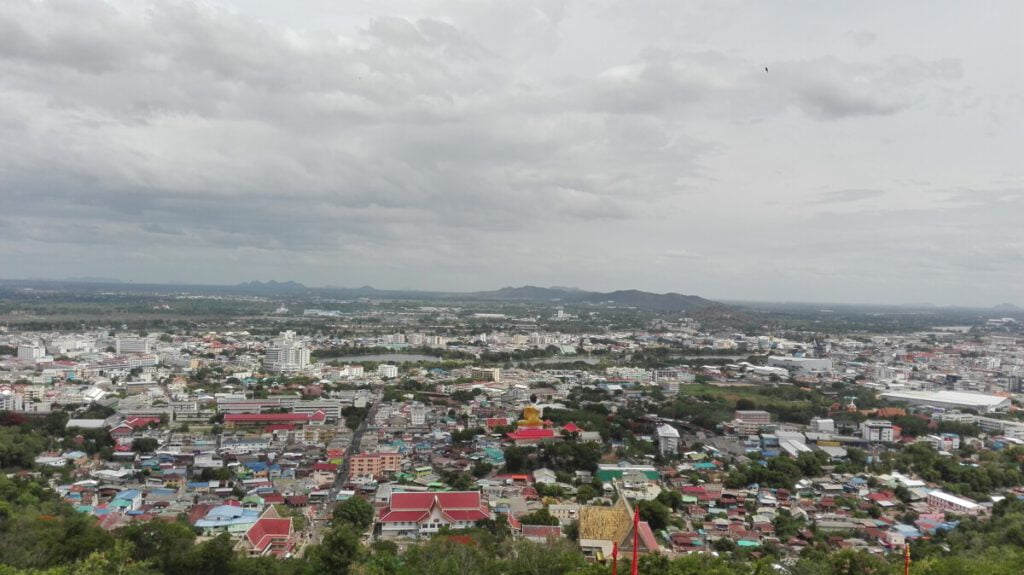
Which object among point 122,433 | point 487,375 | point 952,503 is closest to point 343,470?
point 122,433

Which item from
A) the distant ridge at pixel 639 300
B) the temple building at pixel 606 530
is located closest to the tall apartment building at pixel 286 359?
the temple building at pixel 606 530

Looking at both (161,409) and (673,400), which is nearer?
(161,409)

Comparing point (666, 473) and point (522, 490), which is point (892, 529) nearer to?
point (666, 473)

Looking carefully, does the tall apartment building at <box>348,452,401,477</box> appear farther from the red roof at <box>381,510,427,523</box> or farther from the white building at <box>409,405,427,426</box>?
the white building at <box>409,405,427,426</box>

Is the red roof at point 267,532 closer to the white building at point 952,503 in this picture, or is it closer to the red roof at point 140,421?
the red roof at point 140,421

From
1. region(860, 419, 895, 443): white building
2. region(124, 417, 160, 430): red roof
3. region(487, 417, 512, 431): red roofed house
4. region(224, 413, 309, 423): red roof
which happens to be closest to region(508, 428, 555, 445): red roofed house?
region(487, 417, 512, 431): red roofed house

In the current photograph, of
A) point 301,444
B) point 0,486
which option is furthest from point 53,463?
point 301,444
